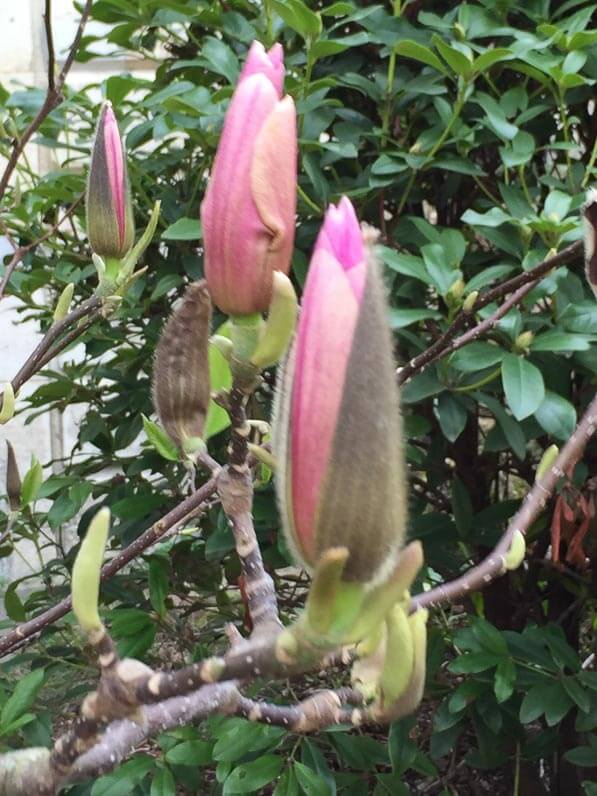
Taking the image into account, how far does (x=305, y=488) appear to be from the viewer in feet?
0.86

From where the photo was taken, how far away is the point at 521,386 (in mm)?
869

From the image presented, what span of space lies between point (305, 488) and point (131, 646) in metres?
0.92

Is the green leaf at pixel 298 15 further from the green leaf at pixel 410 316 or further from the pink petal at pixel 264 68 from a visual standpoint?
the pink petal at pixel 264 68

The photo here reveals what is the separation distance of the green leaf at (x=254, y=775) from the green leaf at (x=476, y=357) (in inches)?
20.1

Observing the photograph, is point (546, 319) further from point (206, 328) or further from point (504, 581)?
point (206, 328)

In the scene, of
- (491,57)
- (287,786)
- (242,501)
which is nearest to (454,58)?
(491,57)

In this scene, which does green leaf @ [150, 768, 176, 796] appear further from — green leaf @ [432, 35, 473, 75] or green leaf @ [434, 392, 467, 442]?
green leaf @ [432, 35, 473, 75]

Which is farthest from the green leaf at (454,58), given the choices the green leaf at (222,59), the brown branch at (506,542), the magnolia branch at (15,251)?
the brown branch at (506,542)

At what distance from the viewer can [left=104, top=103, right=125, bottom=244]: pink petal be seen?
540mm

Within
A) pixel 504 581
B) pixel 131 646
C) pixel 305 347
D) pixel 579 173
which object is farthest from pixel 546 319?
pixel 305 347

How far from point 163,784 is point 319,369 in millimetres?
902

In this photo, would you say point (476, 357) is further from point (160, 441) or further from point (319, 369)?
point (319, 369)

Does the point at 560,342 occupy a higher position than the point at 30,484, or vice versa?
the point at 30,484

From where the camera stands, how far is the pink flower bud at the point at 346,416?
25cm
